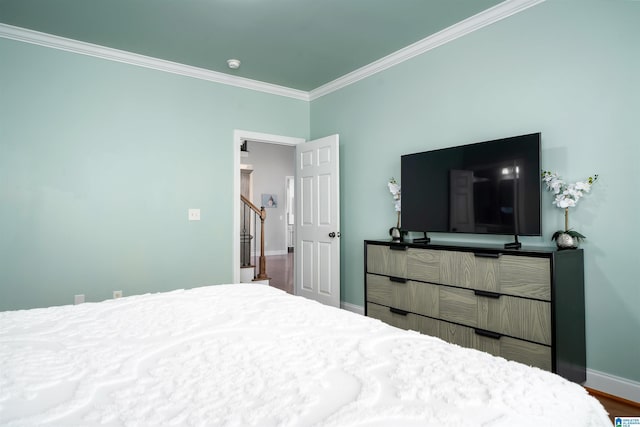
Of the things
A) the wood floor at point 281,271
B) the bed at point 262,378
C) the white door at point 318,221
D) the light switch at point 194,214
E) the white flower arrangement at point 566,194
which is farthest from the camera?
the wood floor at point 281,271

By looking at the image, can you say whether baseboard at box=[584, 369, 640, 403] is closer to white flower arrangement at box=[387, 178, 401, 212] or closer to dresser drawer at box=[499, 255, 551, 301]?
dresser drawer at box=[499, 255, 551, 301]

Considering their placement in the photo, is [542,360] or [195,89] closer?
[542,360]

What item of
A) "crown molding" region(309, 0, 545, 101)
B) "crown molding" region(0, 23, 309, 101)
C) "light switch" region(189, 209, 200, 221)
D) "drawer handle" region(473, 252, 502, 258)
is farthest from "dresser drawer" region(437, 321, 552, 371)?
"crown molding" region(0, 23, 309, 101)

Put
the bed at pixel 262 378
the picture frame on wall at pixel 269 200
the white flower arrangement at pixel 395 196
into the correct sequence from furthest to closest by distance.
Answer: the picture frame on wall at pixel 269 200
the white flower arrangement at pixel 395 196
the bed at pixel 262 378

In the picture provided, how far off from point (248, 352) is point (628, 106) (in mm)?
2586

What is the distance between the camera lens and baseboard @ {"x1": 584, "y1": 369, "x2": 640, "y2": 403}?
7.28ft

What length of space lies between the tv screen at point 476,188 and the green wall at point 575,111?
185 mm

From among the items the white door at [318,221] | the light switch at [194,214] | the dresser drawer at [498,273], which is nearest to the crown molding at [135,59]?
the white door at [318,221]

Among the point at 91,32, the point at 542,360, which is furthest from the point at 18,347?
the point at 91,32

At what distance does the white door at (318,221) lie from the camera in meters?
4.12

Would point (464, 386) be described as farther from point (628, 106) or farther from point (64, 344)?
point (628, 106)

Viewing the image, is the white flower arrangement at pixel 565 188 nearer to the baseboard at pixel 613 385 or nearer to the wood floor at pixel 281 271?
the baseboard at pixel 613 385

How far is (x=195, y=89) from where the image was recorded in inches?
159

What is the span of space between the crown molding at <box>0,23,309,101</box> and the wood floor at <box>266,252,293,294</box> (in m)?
2.67
